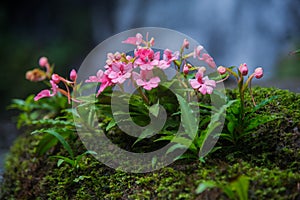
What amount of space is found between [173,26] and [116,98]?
150 inches

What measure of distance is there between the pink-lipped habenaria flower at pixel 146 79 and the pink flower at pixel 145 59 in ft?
0.12

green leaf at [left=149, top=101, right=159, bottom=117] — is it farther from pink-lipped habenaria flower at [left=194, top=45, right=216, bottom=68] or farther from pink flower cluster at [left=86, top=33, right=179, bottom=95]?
pink-lipped habenaria flower at [left=194, top=45, right=216, bottom=68]

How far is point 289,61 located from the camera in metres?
4.92

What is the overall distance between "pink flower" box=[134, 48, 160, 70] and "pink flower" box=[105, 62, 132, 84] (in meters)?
0.05

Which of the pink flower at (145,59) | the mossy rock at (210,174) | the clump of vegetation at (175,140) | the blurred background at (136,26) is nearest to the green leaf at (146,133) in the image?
the clump of vegetation at (175,140)

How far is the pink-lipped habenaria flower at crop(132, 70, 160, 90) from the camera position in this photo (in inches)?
55.5

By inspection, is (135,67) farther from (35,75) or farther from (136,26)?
(136,26)

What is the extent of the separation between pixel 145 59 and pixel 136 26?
4218 millimetres

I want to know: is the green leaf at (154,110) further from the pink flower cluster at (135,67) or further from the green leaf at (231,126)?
the green leaf at (231,126)

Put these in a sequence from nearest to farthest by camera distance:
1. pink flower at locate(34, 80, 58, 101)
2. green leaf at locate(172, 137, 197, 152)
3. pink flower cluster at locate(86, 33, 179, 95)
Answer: green leaf at locate(172, 137, 197, 152), pink flower cluster at locate(86, 33, 179, 95), pink flower at locate(34, 80, 58, 101)

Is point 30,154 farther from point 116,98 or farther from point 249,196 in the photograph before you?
point 249,196

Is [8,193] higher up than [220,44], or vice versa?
[220,44]

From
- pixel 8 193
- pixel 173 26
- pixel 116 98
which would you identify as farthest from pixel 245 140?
pixel 173 26

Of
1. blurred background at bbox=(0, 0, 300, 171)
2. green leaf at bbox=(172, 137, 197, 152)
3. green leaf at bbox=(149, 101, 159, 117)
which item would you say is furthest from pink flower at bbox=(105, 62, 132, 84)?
blurred background at bbox=(0, 0, 300, 171)
